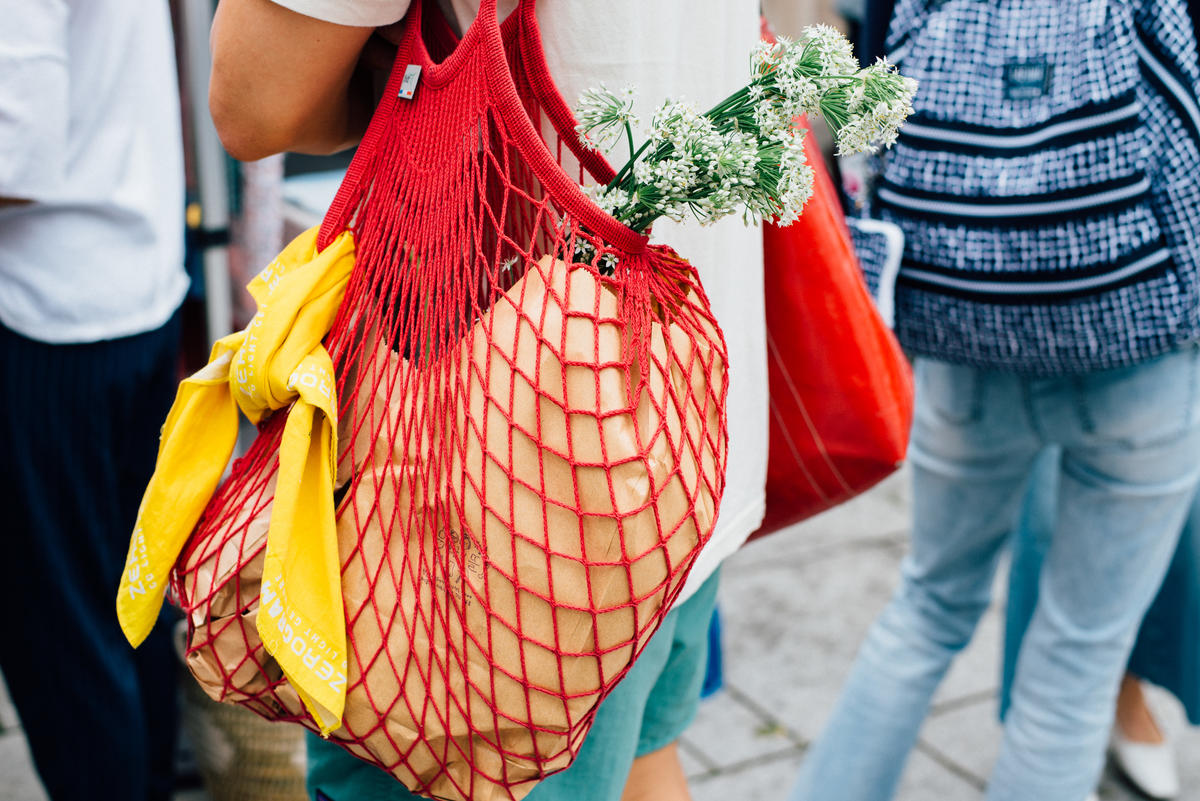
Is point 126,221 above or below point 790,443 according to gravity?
above

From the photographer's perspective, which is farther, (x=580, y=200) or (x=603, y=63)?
(x=603, y=63)

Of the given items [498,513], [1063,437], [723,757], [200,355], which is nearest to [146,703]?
[200,355]

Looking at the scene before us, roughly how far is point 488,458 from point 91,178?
1.20 metres

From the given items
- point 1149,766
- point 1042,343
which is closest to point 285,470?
point 1042,343

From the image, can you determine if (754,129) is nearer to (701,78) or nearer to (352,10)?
(701,78)

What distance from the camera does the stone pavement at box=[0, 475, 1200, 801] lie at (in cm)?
285

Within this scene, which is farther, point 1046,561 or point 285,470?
point 1046,561

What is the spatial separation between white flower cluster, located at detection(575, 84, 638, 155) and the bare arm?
0.85 ft

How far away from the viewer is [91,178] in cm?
189

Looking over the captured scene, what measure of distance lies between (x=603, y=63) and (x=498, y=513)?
1.56 ft

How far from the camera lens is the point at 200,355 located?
311 centimetres

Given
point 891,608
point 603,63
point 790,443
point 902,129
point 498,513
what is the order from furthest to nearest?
point 891,608
point 902,129
point 790,443
point 603,63
point 498,513

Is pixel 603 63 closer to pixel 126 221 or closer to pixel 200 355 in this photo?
pixel 126 221

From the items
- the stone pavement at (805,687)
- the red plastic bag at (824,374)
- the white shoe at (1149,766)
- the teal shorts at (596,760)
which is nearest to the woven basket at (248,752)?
the stone pavement at (805,687)
